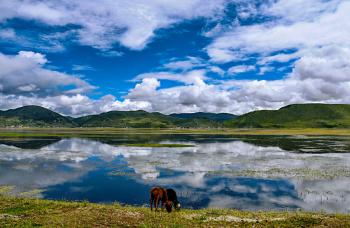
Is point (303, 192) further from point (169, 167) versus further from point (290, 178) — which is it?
point (169, 167)

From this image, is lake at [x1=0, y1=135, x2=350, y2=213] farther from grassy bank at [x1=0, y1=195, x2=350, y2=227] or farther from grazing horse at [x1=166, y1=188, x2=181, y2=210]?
grassy bank at [x1=0, y1=195, x2=350, y2=227]

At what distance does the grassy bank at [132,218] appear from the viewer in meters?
21.8

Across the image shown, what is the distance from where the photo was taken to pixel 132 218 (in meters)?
23.6

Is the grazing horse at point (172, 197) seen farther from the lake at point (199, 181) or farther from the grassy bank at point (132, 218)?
the lake at point (199, 181)

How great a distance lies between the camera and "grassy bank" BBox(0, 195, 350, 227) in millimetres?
21781

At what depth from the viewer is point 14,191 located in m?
39.8

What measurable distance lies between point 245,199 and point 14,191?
2954 cm

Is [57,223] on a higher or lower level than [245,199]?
higher

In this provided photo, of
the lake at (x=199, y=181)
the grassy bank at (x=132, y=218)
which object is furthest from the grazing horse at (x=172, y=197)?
the lake at (x=199, y=181)

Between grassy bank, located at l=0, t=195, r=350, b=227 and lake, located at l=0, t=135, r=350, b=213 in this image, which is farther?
lake, located at l=0, t=135, r=350, b=213

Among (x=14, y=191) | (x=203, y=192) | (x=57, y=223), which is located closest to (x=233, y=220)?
(x=57, y=223)

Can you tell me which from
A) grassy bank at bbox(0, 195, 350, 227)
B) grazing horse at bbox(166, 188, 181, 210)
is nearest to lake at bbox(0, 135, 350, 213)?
grazing horse at bbox(166, 188, 181, 210)

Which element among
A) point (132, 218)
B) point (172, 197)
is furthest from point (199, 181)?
point (132, 218)

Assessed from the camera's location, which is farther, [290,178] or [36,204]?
[290,178]
